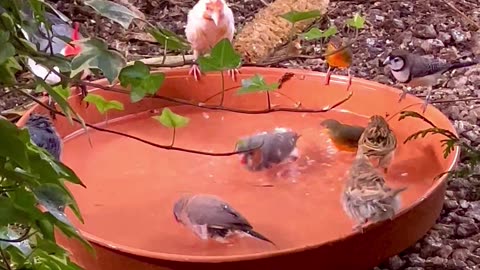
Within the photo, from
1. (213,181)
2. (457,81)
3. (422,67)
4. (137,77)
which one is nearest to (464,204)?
(422,67)

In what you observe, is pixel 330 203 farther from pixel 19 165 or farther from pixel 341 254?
pixel 19 165

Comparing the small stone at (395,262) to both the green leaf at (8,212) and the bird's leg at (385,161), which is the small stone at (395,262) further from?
the green leaf at (8,212)

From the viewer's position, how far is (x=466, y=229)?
1957mm

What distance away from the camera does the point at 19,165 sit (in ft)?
2.44

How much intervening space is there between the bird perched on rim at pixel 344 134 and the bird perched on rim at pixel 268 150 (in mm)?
119

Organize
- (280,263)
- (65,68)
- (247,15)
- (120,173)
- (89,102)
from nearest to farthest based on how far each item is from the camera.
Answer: (65,68)
(280,263)
(120,173)
(89,102)
(247,15)

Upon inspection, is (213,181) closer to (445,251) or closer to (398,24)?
(445,251)

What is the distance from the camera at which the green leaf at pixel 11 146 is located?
731 mm

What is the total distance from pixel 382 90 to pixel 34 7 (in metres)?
1.57

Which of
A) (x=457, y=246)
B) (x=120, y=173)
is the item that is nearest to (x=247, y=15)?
(x=120, y=173)

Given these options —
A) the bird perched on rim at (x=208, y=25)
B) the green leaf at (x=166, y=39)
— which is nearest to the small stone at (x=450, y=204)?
the bird perched on rim at (x=208, y=25)

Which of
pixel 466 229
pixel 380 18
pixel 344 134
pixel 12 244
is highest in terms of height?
pixel 12 244

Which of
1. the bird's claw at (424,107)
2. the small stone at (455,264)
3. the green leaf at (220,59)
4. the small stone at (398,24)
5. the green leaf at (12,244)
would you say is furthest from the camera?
the small stone at (398,24)

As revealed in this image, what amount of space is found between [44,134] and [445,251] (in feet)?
3.02
